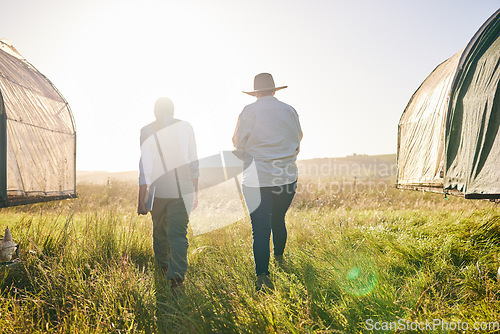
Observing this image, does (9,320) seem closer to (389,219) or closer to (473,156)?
(473,156)

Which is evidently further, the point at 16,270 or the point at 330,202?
the point at 330,202

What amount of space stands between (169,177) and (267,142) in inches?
44.8

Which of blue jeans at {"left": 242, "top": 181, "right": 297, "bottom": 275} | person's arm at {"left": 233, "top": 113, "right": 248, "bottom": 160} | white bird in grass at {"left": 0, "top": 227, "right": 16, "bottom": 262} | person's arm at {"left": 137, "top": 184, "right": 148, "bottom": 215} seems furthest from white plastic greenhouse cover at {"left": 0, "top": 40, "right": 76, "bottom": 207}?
blue jeans at {"left": 242, "top": 181, "right": 297, "bottom": 275}

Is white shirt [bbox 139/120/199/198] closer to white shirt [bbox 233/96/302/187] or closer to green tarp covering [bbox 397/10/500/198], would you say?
white shirt [bbox 233/96/302/187]

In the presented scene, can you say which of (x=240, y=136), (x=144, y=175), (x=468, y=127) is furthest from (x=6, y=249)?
(x=468, y=127)

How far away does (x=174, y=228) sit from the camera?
3.83 m

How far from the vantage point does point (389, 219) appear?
7070 millimetres

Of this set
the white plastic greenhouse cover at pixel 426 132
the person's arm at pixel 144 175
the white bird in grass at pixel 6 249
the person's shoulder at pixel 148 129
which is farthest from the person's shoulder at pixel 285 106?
the white bird in grass at pixel 6 249

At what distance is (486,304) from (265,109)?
2.48m

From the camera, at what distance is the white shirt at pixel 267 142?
3.65 metres

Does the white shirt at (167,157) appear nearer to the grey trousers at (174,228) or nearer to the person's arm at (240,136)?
the grey trousers at (174,228)

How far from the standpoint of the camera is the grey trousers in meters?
3.77

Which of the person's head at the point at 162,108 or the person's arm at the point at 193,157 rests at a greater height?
the person's head at the point at 162,108

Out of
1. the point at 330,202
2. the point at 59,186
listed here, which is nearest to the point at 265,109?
the point at 59,186
